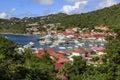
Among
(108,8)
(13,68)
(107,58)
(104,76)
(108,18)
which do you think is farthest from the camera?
(108,8)

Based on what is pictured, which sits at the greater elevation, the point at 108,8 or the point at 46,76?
the point at 108,8

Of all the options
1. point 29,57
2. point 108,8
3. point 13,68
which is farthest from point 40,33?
point 13,68

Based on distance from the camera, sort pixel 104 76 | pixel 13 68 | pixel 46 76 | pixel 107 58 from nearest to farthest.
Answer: pixel 13 68 < pixel 46 76 < pixel 104 76 < pixel 107 58

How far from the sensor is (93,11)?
633 ft

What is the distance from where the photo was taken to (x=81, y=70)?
40.5 meters

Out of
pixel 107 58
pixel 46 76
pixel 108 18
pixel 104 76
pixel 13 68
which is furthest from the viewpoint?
pixel 108 18

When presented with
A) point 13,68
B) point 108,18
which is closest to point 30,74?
point 13,68

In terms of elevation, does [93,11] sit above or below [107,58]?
above

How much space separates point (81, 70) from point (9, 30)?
161 meters

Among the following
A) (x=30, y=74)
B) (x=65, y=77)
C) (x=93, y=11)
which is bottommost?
(x=65, y=77)

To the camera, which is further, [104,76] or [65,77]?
[65,77]

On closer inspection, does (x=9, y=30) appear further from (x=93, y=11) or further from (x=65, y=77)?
(x=65, y=77)

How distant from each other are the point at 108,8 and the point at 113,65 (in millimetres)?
150895

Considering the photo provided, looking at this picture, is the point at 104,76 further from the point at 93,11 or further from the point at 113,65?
the point at 93,11
